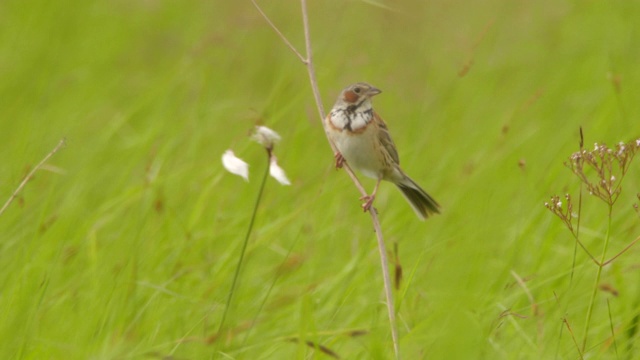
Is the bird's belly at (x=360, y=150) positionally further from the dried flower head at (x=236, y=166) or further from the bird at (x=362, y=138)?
the dried flower head at (x=236, y=166)

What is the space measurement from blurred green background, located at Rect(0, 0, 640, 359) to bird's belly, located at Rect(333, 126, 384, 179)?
18cm

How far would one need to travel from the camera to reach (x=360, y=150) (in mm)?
4316

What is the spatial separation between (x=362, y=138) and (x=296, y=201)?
92 centimetres

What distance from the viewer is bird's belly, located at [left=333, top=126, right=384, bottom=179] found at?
14.0 feet

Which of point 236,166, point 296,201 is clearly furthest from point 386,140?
point 236,166

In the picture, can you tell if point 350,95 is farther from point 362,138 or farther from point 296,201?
point 296,201

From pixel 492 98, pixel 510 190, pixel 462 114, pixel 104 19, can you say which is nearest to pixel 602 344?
pixel 510 190

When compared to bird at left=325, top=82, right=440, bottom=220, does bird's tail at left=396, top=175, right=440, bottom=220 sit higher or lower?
lower

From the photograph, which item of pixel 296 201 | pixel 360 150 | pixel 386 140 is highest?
pixel 386 140

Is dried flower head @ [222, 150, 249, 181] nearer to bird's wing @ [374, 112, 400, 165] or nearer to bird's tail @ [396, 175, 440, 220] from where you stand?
bird's tail @ [396, 175, 440, 220]

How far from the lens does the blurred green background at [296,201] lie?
335cm

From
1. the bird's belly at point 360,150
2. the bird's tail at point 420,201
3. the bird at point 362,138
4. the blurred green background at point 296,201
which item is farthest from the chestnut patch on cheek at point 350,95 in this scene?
the bird's tail at point 420,201

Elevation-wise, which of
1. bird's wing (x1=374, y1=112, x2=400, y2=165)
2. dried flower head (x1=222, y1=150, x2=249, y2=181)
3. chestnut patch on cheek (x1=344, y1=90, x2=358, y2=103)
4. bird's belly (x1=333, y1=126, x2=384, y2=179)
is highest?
chestnut patch on cheek (x1=344, y1=90, x2=358, y2=103)

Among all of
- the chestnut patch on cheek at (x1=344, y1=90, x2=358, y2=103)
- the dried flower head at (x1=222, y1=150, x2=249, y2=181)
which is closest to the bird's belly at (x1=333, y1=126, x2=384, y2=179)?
the chestnut patch on cheek at (x1=344, y1=90, x2=358, y2=103)
